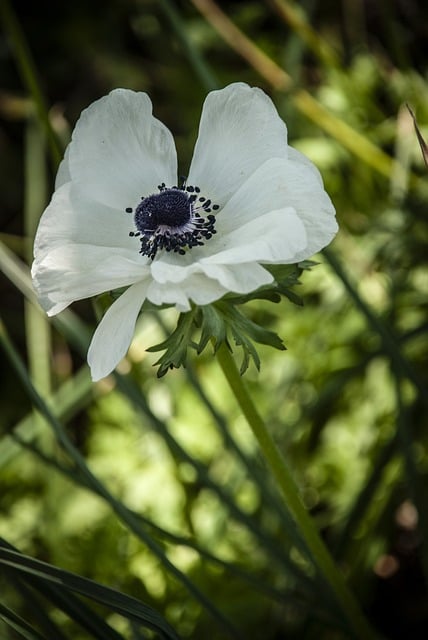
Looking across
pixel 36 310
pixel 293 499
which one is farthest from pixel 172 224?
pixel 36 310

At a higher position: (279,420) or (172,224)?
(172,224)

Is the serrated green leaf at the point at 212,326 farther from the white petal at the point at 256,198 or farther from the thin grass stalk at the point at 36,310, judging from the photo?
the thin grass stalk at the point at 36,310

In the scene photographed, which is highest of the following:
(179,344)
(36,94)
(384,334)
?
(36,94)

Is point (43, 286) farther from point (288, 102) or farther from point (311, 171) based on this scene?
point (288, 102)

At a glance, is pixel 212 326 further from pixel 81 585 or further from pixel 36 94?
pixel 36 94

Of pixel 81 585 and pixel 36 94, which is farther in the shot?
pixel 36 94

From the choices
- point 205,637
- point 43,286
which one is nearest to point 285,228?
point 43,286
